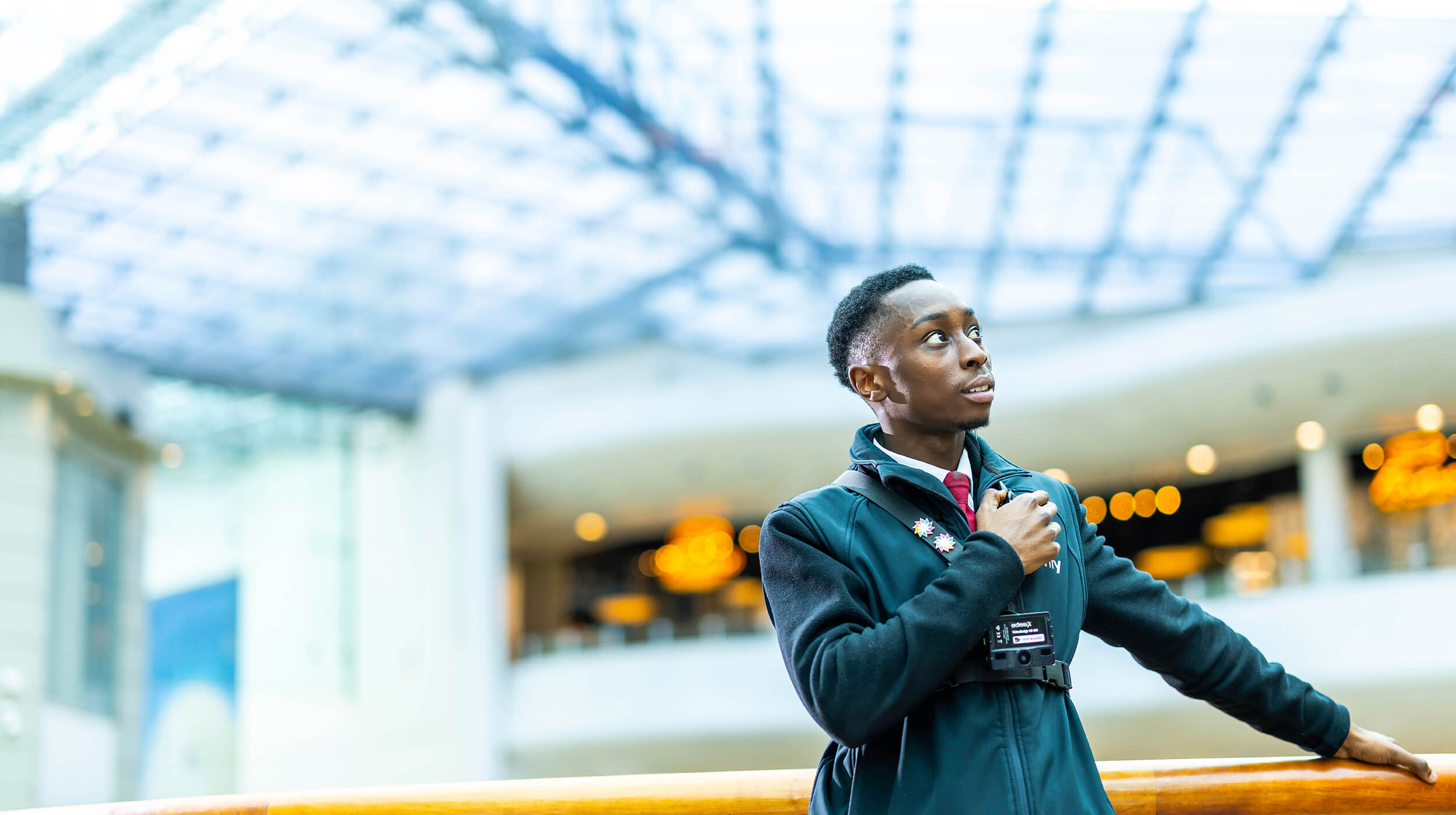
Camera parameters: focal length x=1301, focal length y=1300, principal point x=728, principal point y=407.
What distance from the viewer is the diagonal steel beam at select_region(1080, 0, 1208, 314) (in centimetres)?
2048

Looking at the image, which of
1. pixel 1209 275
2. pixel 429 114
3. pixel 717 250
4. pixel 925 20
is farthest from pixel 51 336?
pixel 1209 275

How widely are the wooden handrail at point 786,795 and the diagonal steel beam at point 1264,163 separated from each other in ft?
65.1

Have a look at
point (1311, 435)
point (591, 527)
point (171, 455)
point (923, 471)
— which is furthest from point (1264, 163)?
point (171, 455)

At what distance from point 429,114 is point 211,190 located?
4.67 m

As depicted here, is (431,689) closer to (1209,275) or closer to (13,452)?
(13,452)

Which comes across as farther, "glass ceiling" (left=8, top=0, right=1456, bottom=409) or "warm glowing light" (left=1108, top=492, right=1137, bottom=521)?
"warm glowing light" (left=1108, top=492, right=1137, bottom=521)

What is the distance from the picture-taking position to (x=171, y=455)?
30859 mm

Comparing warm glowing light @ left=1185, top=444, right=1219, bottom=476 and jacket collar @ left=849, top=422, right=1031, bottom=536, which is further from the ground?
warm glowing light @ left=1185, top=444, right=1219, bottom=476

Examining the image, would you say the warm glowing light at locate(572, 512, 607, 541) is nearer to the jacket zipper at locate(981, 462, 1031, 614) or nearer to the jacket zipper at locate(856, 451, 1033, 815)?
the jacket zipper at locate(981, 462, 1031, 614)

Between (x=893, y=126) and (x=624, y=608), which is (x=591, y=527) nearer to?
(x=624, y=608)

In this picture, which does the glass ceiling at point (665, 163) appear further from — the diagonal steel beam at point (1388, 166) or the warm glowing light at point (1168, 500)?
the warm glowing light at point (1168, 500)

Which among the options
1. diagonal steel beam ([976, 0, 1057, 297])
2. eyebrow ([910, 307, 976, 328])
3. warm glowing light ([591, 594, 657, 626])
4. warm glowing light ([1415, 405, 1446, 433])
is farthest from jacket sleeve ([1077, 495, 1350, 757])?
warm glowing light ([591, 594, 657, 626])

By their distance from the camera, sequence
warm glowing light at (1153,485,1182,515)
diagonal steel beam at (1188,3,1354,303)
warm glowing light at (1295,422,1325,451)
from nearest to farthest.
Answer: diagonal steel beam at (1188,3,1354,303)
warm glowing light at (1295,422,1325,451)
warm glowing light at (1153,485,1182,515)

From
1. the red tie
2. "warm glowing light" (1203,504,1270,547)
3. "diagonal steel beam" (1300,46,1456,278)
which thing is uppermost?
"diagonal steel beam" (1300,46,1456,278)
